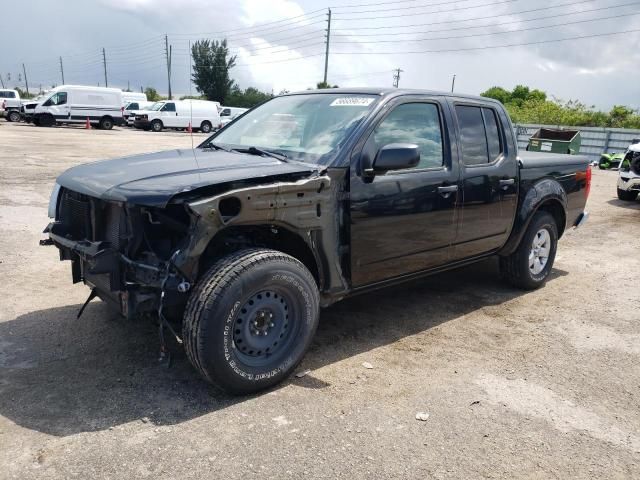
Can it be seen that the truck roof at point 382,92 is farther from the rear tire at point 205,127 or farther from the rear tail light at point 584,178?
the rear tire at point 205,127

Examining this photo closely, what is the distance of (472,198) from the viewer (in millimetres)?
4625

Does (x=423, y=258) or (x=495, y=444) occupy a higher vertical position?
(x=423, y=258)

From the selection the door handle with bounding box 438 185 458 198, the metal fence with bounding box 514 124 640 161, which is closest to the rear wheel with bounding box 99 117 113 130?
the metal fence with bounding box 514 124 640 161

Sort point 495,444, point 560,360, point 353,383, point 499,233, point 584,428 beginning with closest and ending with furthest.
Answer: point 495,444, point 584,428, point 353,383, point 560,360, point 499,233

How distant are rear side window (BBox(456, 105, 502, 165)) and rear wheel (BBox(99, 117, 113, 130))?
3257cm

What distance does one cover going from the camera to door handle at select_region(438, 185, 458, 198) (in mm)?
4314

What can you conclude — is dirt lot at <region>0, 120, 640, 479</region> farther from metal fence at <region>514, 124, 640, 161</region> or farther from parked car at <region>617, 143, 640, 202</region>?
metal fence at <region>514, 124, 640, 161</region>

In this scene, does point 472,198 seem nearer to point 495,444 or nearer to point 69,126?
point 495,444

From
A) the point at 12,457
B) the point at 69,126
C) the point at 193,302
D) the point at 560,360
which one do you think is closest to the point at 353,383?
the point at 193,302

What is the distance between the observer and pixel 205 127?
123 feet

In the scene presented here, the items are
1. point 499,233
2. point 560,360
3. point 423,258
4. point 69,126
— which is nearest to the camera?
point 560,360

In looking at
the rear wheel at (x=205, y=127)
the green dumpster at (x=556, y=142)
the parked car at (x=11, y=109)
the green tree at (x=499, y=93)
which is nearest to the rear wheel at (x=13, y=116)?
the parked car at (x=11, y=109)

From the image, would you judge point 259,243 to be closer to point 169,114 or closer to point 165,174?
point 165,174

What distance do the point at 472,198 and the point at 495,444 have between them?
222cm
